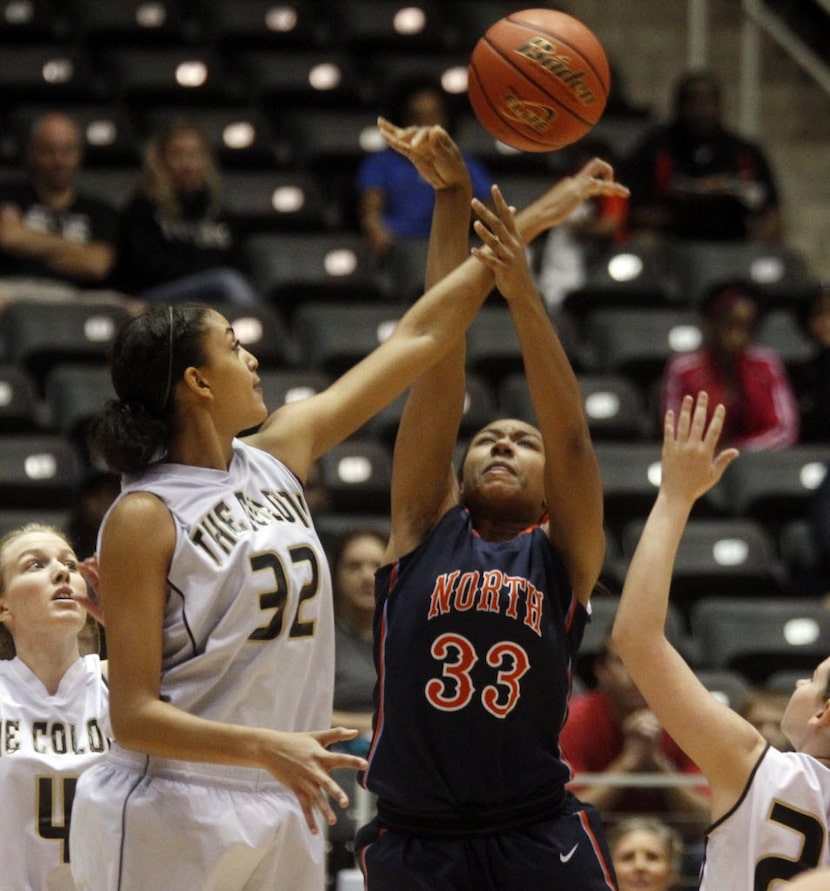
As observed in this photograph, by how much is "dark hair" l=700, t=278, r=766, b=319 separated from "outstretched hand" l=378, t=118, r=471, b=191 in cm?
436

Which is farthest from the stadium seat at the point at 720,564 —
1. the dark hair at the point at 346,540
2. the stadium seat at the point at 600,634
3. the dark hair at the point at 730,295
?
the dark hair at the point at 346,540

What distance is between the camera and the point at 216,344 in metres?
3.52

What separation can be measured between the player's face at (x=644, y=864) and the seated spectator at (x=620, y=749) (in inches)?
12.5

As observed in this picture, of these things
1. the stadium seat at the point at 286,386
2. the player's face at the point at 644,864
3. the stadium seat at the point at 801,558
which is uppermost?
the stadium seat at the point at 286,386

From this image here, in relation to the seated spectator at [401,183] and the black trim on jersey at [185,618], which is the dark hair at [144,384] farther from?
the seated spectator at [401,183]

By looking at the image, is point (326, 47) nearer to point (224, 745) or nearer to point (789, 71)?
point (789, 71)

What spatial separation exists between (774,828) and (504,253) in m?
1.28

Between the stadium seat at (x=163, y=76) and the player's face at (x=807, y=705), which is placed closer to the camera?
the player's face at (x=807, y=705)

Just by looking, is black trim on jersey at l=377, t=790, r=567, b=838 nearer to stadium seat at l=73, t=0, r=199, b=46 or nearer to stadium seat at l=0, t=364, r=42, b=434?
stadium seat at l=0, t=364, r=42, b=434

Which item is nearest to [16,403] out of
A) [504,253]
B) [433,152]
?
[433,152]

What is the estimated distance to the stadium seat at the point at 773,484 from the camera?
7.93m

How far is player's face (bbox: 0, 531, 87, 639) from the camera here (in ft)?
13.9

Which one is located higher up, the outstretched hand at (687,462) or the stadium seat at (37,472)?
the outstretched hand at (687,462)

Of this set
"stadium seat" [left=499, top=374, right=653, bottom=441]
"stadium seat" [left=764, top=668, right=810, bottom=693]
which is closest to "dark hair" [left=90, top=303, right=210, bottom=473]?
"stadium seat" [left=764, top=668, right=810, bottom=693]
